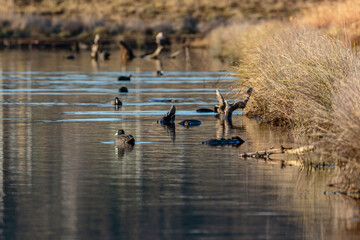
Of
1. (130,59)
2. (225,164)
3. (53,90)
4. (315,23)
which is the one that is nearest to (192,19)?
(130,59)

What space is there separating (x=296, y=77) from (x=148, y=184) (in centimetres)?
744

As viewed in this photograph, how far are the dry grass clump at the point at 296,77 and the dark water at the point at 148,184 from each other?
58 centimetres

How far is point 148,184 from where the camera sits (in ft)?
41.5

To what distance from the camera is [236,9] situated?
9856 centimetres

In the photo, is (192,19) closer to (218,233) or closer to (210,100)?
(210,100)

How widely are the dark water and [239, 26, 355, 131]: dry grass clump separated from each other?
58 centimetres

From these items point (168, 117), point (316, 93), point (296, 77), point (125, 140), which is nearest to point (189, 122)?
point (168, 117)

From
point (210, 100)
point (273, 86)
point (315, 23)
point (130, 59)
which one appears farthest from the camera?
point (130, 59)

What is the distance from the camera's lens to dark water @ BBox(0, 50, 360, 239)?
9.92 m

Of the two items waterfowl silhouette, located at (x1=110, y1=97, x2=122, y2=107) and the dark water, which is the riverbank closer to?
the dark water

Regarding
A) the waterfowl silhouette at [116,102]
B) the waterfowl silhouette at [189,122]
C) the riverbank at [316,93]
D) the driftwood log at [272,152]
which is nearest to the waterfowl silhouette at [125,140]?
the driftwood log at [272,152]

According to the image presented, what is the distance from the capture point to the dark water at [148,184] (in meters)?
9.92

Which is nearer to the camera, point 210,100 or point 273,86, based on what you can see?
point 273,86

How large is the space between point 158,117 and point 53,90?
32.6ft
